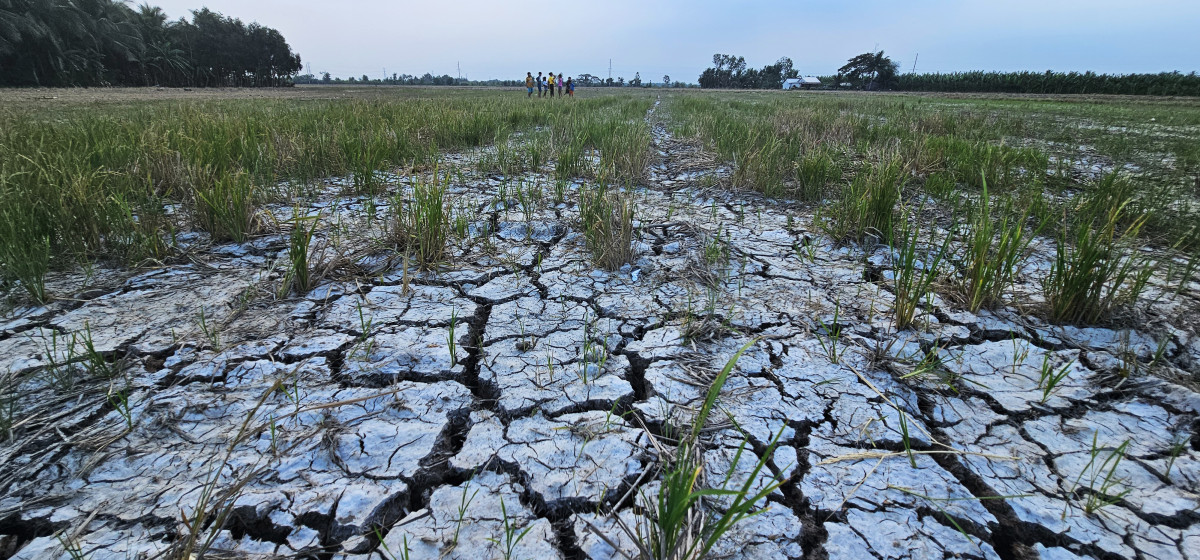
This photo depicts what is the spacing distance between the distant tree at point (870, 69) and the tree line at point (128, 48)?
6063 centimetres

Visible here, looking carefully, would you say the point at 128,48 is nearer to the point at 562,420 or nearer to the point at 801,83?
the point at 562,420

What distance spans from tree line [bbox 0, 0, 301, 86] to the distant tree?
60632 mm

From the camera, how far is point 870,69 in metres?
59.4

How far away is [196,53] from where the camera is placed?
38.5 m

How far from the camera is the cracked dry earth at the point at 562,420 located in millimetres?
1072

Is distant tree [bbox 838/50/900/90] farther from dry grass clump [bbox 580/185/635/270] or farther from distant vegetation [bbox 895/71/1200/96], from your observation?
dry grass clump [bbox 580/185/635/270]

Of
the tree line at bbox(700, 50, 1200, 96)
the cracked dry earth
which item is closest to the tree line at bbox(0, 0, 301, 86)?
the cracked dry earth

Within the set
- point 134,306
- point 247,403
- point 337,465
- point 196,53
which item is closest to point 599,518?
point 337,465

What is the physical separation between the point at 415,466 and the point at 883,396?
4.76 ft

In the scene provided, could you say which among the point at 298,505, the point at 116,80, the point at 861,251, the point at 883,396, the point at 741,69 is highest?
the point at 741,69

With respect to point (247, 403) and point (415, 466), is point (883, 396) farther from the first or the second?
point (247, 403)

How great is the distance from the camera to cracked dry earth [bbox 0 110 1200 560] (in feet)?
3.52

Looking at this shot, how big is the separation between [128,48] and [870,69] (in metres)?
72.2

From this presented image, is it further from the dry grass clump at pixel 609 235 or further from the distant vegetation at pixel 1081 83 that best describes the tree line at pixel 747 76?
the dry grass clump at pixel 609 235
